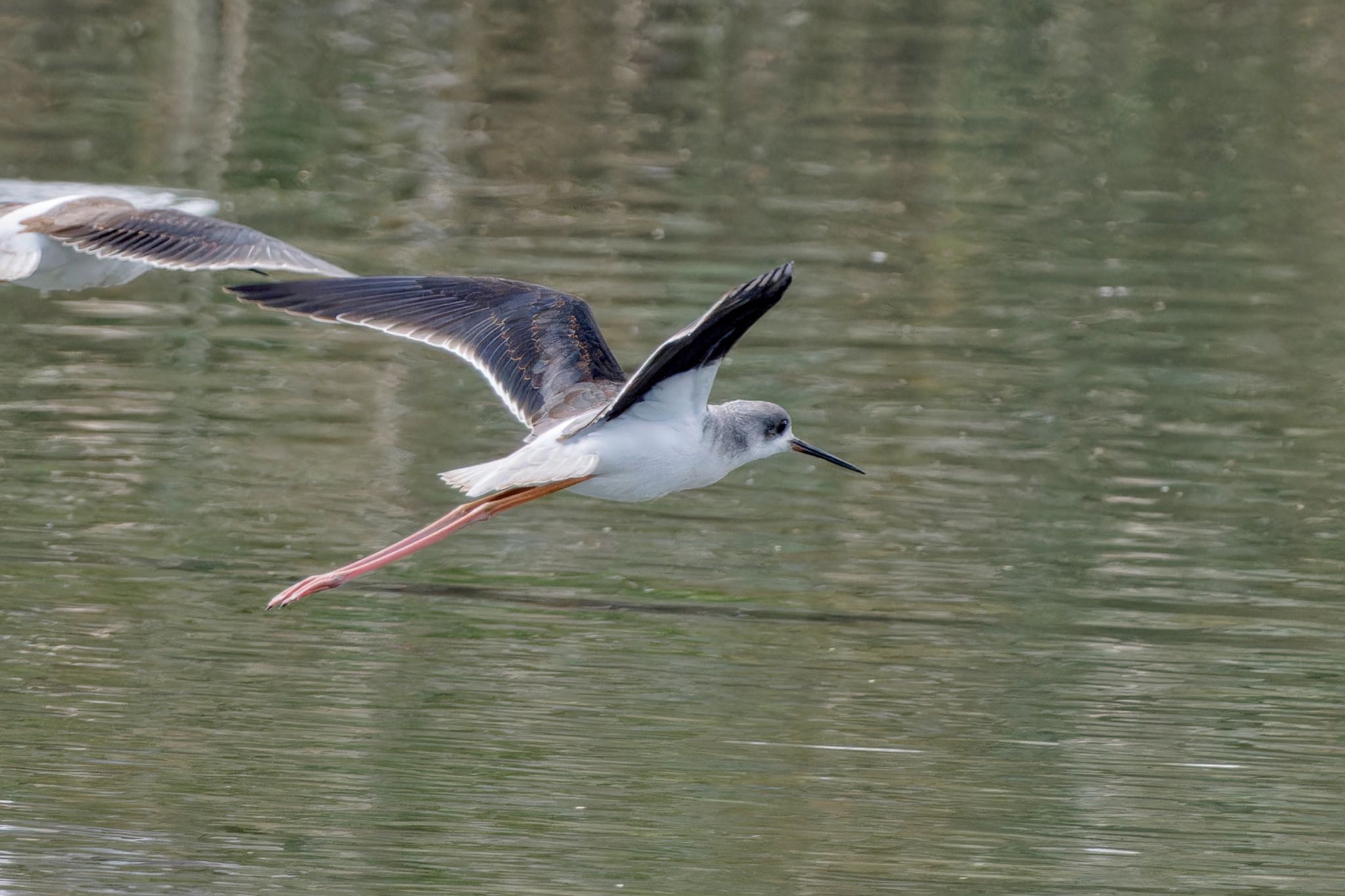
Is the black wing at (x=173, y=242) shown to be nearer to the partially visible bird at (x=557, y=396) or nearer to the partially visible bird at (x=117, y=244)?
the partially visible bird at (x=117, y=244)

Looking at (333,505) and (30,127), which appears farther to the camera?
(30,127)

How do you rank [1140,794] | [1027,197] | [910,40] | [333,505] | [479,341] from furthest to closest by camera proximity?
[910,40] → [1027,197] → [333,505] → [479,341] → [1140,794]

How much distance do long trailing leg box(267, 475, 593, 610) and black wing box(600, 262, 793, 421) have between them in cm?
57

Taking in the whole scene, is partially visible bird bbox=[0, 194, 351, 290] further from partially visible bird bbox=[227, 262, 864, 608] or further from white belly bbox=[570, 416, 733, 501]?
white belly bbox=[570, 416, 733, 501]

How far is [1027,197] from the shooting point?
18547 millimetres

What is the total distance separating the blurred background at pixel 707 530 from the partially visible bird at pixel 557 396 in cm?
85

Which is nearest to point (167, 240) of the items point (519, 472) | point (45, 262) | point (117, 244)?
point (117, 244)

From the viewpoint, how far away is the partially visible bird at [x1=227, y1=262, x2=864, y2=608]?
7762 millimetres

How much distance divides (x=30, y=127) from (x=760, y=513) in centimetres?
1035

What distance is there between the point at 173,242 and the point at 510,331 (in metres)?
1.90

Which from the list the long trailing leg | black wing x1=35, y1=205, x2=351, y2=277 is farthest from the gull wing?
the long trailing leg

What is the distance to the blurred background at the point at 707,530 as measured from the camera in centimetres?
714

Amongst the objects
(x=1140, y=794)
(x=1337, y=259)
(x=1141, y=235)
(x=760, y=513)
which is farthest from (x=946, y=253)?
(x=1140, y=794)

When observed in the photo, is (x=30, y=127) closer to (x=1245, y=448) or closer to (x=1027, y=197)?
(x=1027, y=197)
